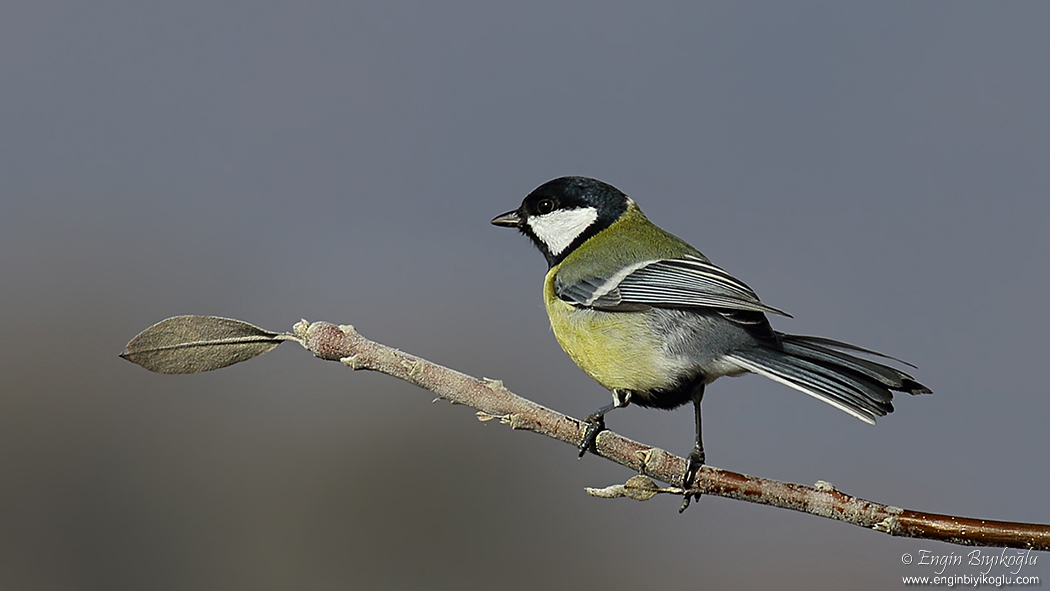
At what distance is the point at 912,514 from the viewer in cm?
74

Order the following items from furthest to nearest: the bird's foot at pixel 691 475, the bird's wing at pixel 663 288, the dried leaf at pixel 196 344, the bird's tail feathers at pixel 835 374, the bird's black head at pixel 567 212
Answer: the bird's black head at pixel 567 212 < the bird's wing at pixel 663 288 < the bird's tail feathers at pixel 835 374 < the bird's foot at pixel 691 475 < the dried leaf at pixel 196 344

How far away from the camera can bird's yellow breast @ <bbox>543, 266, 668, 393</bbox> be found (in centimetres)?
116

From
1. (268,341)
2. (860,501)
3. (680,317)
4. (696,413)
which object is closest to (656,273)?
(680,317)

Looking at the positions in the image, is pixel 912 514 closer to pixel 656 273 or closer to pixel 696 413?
pixel 696 413

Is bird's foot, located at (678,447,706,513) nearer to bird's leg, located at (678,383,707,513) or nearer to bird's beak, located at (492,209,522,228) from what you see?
bird's leg, located at (678,383,707,513)

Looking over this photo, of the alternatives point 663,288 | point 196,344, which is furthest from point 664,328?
point 196,344

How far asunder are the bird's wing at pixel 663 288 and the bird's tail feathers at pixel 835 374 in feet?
0.21

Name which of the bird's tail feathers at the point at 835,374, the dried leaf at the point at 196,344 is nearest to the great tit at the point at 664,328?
the bird's tail feathers at the point at 835,374

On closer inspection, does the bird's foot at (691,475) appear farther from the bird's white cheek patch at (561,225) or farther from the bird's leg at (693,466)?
the bird's white cheek patch at (561,225)

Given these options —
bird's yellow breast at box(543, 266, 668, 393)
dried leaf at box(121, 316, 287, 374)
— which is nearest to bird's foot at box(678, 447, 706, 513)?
bird's yellow breast at box(543, 266, 668, 393)

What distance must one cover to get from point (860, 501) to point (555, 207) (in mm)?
790

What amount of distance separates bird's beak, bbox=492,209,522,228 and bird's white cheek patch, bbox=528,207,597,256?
0.03m

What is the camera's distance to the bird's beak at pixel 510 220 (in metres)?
1.47

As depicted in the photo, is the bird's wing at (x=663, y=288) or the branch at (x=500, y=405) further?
the bird's wing at (x=663, y=288)
